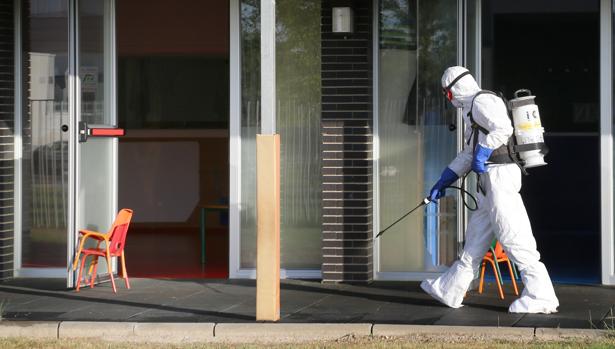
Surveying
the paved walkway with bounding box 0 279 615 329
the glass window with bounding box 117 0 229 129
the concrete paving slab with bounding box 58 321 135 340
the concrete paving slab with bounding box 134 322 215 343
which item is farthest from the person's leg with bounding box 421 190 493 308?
the glass window with bounding box 117 0 229 129

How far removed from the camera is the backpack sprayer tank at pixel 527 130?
966 cm

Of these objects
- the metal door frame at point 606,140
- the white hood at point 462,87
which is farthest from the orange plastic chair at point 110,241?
the metal door frame at point 606,140

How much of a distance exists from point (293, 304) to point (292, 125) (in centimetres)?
250

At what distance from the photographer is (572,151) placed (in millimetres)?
14211

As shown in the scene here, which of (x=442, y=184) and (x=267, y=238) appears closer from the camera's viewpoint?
(x=267, y=238)

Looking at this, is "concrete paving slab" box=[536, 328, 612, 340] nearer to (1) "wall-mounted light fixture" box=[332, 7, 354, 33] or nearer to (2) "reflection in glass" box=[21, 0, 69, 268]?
(1) "wall-mounted light fixture" box=[332, 7, 354, 33]

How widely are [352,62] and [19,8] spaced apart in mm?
3544

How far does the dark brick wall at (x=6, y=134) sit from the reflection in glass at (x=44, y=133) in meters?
0.16

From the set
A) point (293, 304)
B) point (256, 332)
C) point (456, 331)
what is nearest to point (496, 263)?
point (293, 304)

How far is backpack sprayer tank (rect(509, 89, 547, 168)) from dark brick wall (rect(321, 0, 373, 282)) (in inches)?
88.5

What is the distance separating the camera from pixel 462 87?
9.86 meters

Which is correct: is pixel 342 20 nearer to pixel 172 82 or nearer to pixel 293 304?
pixel 293 304

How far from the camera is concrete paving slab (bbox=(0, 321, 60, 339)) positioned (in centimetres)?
909

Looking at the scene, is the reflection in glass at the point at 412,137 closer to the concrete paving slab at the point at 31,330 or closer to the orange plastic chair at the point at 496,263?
the orange plastic chair at the point at 496,263
